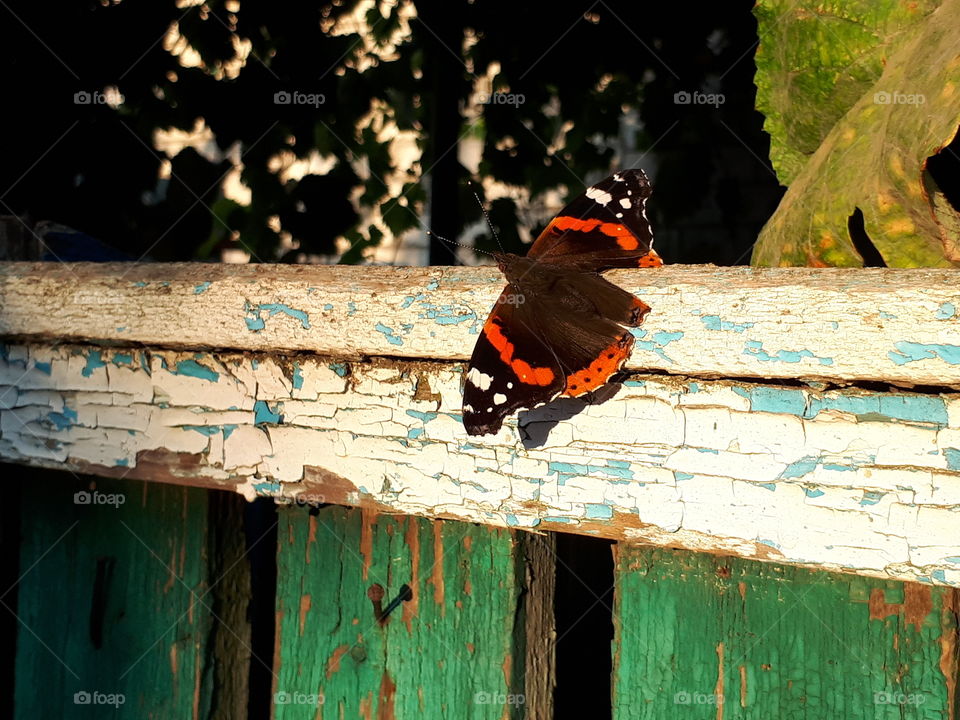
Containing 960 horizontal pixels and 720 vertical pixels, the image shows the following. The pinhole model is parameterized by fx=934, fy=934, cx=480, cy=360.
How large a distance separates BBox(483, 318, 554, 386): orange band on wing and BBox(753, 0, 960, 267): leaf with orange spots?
33 centimetres

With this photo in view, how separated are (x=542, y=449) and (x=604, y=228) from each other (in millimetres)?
475

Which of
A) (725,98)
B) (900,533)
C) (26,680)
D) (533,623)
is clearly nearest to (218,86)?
(725,98)

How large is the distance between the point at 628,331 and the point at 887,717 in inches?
16.1

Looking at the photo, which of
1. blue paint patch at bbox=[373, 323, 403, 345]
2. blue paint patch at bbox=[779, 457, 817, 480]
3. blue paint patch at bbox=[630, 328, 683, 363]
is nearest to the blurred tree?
blue paint patch at bbox=[373, 323, 403, 345]

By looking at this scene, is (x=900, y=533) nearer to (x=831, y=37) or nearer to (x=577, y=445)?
(x=577, y=445)

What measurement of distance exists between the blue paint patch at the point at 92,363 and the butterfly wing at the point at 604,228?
568mm

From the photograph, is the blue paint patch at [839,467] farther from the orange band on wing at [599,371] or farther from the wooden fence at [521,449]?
the orange band on wing at [599,371]

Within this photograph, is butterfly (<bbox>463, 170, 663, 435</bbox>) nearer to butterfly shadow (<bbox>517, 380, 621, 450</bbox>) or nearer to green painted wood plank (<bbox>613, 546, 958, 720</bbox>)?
butterfly shadow (<bbox>517, 380, 621, 450</bbox>)

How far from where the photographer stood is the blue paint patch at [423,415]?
92 centimetres

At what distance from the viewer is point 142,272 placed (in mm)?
1088

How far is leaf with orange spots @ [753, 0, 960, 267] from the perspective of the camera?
82cm

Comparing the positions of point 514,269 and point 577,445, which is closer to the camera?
point 577,445

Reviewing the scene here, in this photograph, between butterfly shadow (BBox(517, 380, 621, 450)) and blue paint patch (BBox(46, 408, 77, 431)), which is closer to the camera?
butterfly shadow (BBox(517, 380, 621, 450))

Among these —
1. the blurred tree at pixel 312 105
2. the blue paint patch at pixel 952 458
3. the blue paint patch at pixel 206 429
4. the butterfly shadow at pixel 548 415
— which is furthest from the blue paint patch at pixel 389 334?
the blurred tree at pixel 312 105
